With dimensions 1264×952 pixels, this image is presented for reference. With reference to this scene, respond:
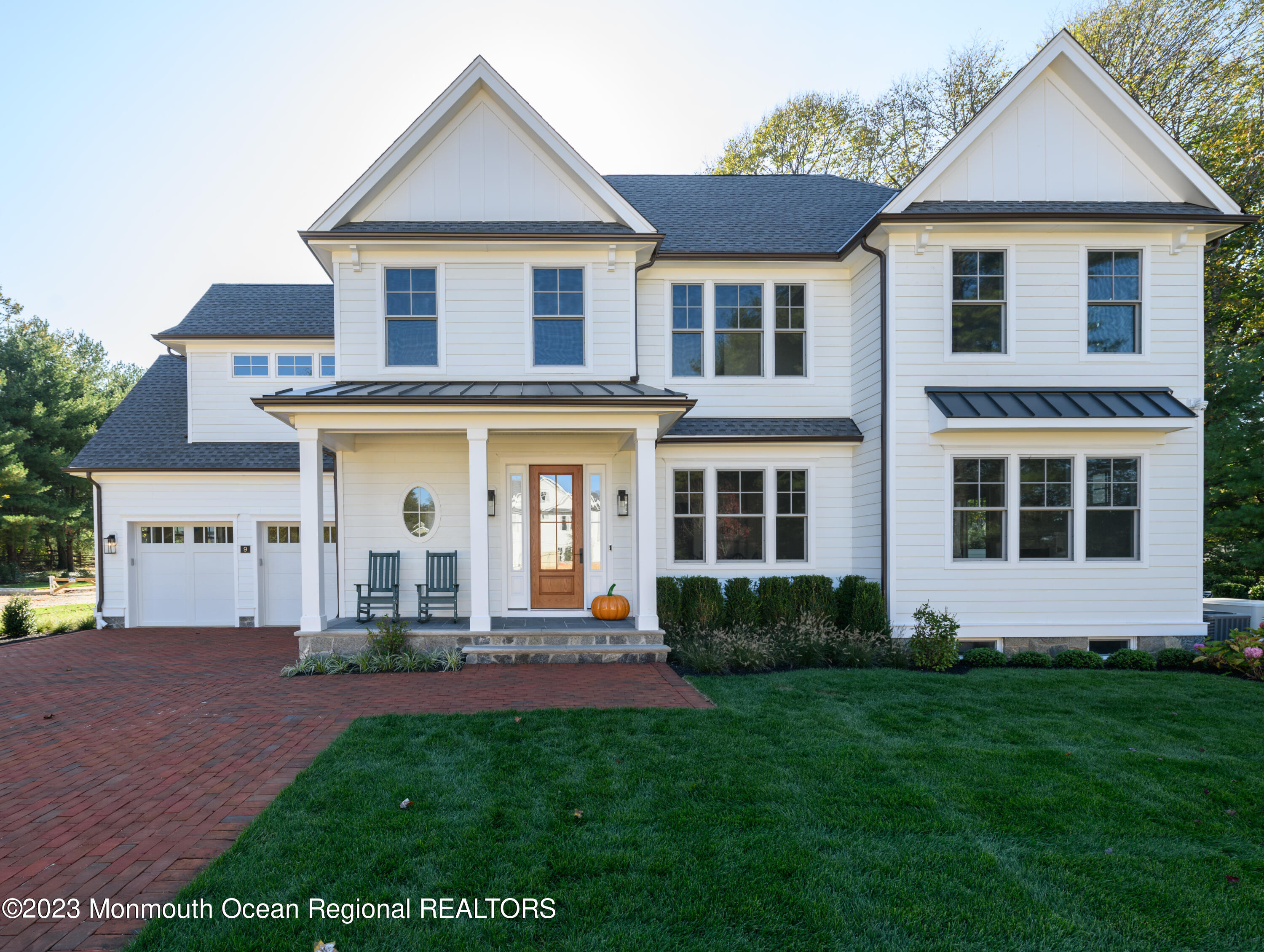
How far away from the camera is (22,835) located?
3.93m

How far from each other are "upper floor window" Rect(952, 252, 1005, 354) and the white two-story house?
0.15 ft

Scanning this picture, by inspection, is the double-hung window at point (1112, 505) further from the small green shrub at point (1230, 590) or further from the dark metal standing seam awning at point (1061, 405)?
the small green shrub at point (1230, 590)

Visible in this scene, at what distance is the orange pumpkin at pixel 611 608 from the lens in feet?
31.9

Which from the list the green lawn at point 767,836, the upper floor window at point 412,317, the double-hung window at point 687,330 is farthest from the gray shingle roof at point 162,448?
the green lawn at point 767,836

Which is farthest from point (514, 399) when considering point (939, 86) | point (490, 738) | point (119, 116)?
point (939, 86)

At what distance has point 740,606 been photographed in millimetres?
9953

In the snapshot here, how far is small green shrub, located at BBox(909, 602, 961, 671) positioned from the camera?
8828mm

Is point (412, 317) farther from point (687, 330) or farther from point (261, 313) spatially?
point (261, 313)

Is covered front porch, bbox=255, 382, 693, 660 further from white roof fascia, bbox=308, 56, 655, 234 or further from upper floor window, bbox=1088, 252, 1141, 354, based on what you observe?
upper floor window, bbox=1088, 252, 1141, 354

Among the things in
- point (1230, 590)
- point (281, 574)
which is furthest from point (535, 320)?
point (1230, 590)

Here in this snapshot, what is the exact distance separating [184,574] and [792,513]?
12083 mm

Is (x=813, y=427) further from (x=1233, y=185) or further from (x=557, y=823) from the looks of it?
(x=1233, y=185)

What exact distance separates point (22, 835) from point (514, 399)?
20.6ft

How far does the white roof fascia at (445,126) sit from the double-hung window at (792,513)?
4.71 metres
